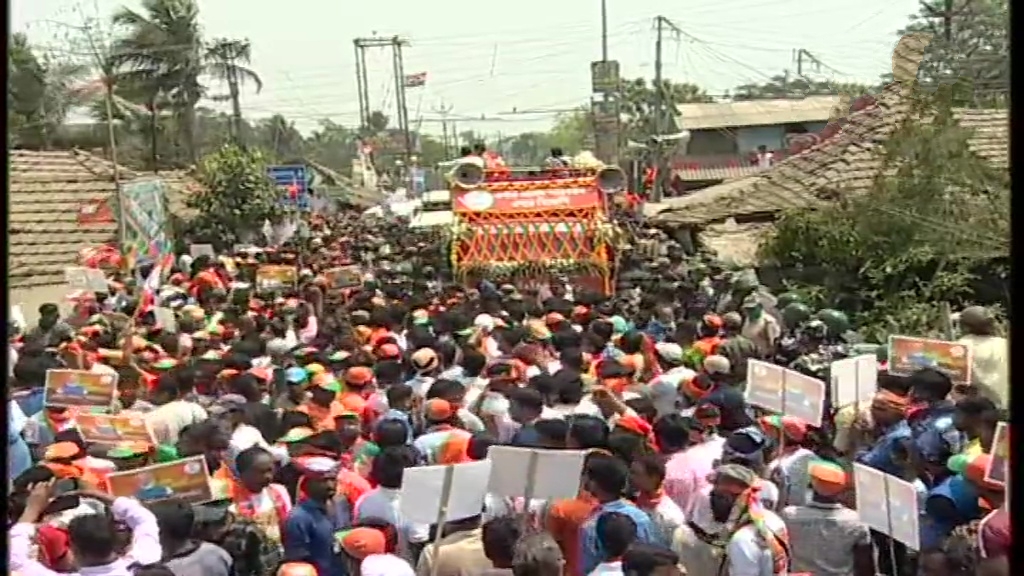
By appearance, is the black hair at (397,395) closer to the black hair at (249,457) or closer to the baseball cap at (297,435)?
the baseball cap at (297,435)

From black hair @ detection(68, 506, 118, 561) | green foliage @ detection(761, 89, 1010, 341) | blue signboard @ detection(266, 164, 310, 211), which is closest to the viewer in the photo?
black hair @ detection(68, 506, 118, 561)

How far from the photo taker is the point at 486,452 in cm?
643

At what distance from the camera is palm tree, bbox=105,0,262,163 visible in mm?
37844

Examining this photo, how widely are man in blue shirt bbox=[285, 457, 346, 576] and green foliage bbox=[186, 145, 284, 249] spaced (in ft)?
64.3

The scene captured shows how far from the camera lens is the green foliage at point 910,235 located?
12570 mm

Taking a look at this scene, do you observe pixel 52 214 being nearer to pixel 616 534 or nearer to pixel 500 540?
pixel 500 540

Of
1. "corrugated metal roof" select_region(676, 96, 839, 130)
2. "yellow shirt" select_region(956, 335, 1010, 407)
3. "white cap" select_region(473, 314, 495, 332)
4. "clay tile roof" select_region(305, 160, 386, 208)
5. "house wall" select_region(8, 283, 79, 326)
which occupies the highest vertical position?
"corrugated metal roof" select_region(676, 96, 839, 130)

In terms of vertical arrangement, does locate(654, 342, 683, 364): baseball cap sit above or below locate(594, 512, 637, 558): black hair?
below

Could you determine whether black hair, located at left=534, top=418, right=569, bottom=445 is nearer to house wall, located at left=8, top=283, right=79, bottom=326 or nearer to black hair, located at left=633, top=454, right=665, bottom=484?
black hair, located at left=633, top=454, right=665, bottom=484

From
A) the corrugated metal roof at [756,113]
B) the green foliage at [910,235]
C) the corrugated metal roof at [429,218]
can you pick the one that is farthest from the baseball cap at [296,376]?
the corrugated metal roof at [756,113]

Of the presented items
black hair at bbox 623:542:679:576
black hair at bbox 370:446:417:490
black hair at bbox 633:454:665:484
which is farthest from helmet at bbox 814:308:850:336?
black hair at bbox 623:542:679:576

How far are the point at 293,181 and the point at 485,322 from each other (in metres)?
21.4

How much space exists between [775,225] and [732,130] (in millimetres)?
28051

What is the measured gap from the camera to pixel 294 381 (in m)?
8.52
